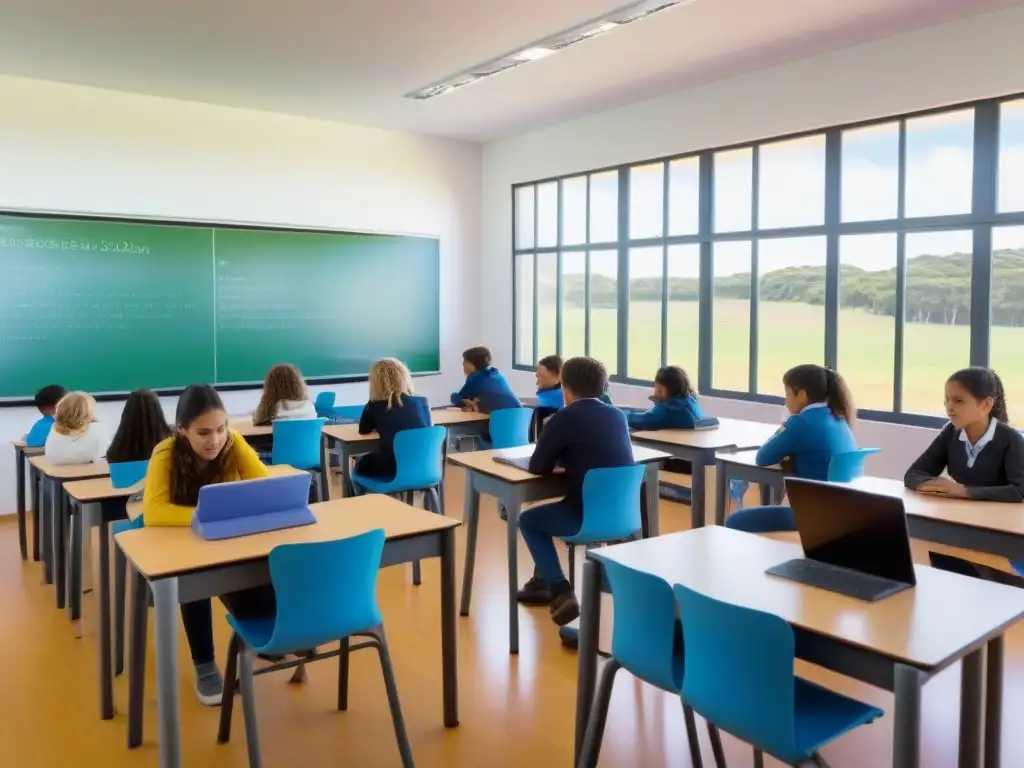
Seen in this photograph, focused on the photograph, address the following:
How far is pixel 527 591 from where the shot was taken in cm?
421

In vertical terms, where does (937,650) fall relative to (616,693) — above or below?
above

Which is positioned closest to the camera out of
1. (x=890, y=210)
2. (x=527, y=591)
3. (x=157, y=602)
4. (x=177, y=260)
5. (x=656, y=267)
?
(x=157, y=602)

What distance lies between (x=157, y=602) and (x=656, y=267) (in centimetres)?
572

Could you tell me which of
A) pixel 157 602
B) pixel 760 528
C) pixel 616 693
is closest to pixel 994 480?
pixel 760 528

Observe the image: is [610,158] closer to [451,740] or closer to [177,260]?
[177,260]

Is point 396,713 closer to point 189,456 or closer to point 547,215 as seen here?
point 189,456

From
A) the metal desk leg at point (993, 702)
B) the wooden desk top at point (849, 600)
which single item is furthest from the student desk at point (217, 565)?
the metal desk leg at point (993, 702)

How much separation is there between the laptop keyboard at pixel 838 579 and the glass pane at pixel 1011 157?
3.91 meters

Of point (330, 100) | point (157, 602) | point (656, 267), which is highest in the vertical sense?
point (330, 100)

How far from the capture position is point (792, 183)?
20.5ft

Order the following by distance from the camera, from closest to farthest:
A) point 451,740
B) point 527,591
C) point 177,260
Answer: point 451,740
point 527,591
point 177,260

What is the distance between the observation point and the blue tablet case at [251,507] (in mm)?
2531

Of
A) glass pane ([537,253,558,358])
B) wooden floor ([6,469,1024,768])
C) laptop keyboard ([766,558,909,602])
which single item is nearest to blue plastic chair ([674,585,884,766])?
laptop keyboard ([766,558,909,602])

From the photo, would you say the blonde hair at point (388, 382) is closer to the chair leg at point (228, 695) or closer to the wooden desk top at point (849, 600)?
the chair leg at point (228, 695)
